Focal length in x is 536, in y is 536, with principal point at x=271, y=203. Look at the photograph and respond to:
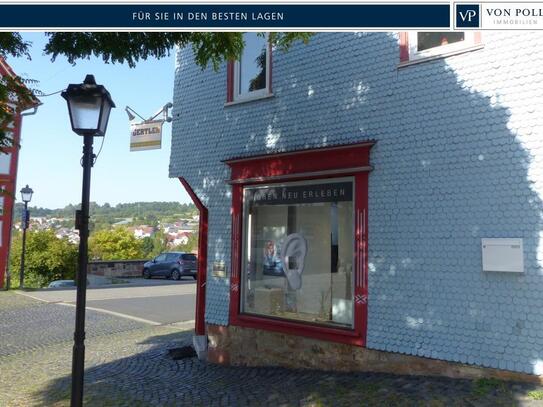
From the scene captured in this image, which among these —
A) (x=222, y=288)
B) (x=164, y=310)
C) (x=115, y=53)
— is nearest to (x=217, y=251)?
(x=222, y=288)

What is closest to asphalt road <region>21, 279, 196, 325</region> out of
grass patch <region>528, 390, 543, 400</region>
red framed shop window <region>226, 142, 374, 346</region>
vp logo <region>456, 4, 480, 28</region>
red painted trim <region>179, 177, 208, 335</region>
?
red painted trim <region>179, 177, 208, 335</region>

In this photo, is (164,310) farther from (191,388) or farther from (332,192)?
(332,192)

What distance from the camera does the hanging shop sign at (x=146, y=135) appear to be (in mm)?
10406

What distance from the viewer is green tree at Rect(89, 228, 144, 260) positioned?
210 feet

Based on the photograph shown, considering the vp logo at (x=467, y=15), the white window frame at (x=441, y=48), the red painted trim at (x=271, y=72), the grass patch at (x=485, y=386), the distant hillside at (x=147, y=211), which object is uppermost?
the distant hillside at (x=147, y=211)

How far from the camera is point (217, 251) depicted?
343 inches

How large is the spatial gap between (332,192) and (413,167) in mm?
1333

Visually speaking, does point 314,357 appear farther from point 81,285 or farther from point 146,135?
point 146,135

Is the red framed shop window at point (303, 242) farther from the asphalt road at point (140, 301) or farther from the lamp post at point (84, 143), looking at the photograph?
the asphalt road at point (140, 301)

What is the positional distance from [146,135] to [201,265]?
118 inches

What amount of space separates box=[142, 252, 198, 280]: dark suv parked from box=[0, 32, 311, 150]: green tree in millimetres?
26406

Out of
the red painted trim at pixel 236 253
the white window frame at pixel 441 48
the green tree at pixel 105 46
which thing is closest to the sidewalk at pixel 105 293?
the red painted trim at pixel 236 253

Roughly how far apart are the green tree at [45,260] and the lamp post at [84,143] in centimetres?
2633

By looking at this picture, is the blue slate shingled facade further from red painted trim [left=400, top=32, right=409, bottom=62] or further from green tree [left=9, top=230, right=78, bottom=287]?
green tree [left=9, top=230, right=78, bottom=287]
